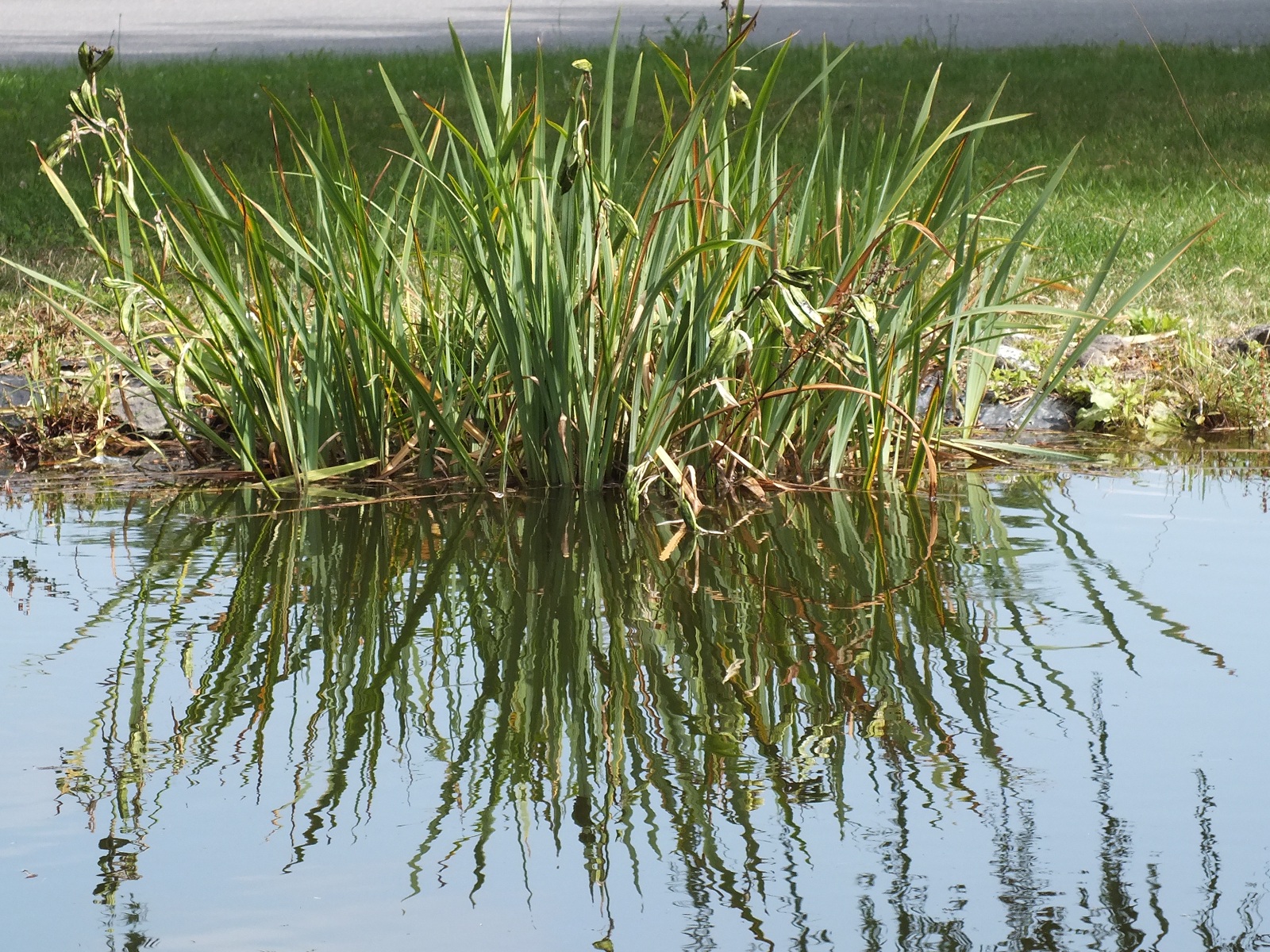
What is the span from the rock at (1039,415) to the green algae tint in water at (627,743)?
129 cm

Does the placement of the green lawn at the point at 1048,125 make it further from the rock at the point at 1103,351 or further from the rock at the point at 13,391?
the rock at the point at 13,391

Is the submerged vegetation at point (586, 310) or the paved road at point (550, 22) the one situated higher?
the paved road at point (550, 22)

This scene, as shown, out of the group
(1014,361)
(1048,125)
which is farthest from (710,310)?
(1048,125)

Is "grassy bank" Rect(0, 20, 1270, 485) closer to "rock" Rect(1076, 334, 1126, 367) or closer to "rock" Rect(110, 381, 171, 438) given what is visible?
"rock" Rect(1076, 334, 1126, 367)

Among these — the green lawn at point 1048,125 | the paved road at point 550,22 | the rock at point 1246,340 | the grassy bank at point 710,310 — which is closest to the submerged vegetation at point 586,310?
the grassy bank at point 710,310

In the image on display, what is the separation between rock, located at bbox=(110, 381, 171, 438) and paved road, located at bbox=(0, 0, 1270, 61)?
25.5 feet

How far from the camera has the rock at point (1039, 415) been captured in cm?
432

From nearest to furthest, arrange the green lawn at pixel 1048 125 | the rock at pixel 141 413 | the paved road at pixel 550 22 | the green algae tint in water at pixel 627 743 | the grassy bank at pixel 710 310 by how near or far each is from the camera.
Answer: the green algae tint in water at pixel 627 743, the grassy bank at pixel 710 310, the rock at pixel 141 413, the green lawn at pixel 1048 125, the paved road at pixel 550 22

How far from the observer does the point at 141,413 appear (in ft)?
13.8

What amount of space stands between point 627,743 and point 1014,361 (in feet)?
9.79

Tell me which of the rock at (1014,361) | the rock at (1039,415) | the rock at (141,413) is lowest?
the rock at (141,413)

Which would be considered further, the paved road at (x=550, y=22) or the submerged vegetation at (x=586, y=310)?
the paved road at (x=550, y=22)

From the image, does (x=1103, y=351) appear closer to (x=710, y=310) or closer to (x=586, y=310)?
(x=710, y=310)

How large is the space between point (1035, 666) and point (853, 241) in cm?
141
